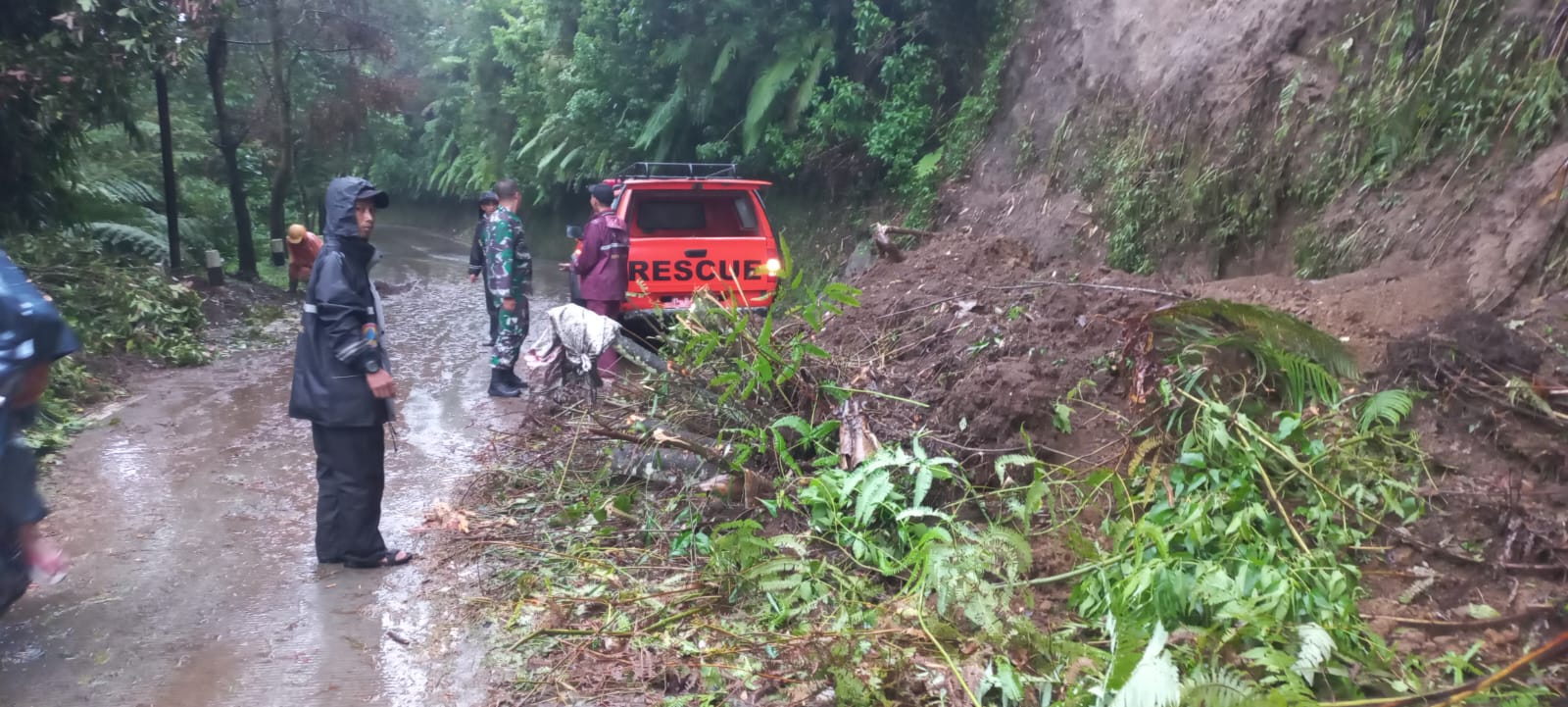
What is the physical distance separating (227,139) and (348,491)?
14.6 m

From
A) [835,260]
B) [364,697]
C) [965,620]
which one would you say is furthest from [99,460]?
[835,260]

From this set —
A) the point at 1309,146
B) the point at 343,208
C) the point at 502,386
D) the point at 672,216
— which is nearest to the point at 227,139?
the point at 672,216

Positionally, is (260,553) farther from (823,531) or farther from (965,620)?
(965,620)

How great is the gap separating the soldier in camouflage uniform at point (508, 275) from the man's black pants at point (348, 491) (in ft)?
11.9

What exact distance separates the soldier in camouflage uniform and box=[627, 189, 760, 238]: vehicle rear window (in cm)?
137

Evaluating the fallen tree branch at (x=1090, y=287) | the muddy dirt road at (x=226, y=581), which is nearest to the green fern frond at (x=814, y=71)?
the muddy dirt road at (x=226, y=581)

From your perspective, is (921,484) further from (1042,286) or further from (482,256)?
(482,256)

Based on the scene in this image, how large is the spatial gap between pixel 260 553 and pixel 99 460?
8.28 ft

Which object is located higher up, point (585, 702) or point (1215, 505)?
point (1215, 505)

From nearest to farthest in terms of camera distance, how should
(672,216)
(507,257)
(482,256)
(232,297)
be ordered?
(507,257)
(482,256)
(672,216)
(232,297)

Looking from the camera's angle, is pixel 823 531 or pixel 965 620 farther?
pixel 823 531

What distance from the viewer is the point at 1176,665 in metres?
3.21

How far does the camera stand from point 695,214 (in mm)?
10273

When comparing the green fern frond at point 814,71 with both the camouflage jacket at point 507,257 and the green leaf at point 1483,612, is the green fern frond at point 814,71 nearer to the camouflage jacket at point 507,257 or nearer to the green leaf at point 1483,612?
the camouflage jacket at point 507,257
